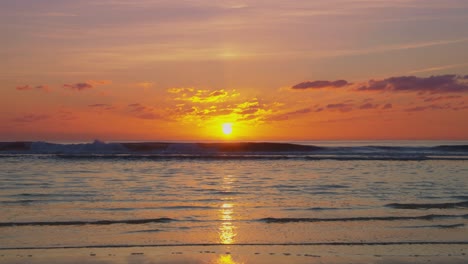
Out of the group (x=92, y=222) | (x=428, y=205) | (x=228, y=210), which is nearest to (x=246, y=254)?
(x=92, y=222)

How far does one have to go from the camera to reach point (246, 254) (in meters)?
10.8

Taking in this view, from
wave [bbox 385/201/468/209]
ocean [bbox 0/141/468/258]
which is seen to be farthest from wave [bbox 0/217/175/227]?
wave [bbox 385/201/468/209]

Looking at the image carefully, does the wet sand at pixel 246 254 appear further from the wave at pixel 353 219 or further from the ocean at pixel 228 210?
the wave at pixel 353 219

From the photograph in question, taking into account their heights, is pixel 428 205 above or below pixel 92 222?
above

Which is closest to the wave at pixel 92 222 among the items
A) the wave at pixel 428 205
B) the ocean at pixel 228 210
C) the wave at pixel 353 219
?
the ocean at pixel 228 210

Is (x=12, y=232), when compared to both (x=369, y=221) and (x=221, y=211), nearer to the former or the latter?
(x=221, y=211)

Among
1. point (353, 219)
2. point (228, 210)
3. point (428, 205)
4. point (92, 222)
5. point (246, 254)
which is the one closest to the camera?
point (246, 254)

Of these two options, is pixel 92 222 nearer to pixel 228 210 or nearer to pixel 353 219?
pixel 228 210

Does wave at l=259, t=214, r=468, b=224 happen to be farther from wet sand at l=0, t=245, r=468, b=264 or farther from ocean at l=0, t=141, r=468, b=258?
wet sand at l=0, t=245, r=468, b=264

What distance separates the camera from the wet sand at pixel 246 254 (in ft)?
33.8

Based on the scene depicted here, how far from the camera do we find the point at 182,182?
2305 cm

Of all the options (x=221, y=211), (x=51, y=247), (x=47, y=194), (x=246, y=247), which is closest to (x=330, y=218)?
(x=221, y=211)

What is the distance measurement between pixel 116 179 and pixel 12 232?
11659mm

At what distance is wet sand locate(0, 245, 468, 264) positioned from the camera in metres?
10.3
